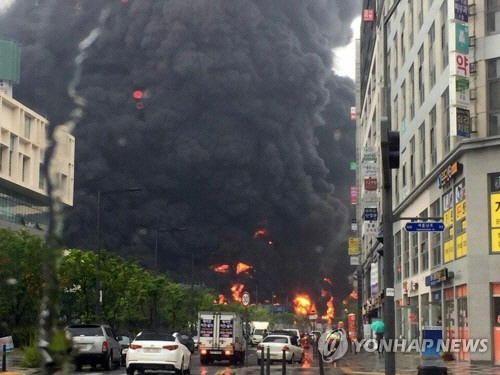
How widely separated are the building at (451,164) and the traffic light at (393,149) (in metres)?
9.81

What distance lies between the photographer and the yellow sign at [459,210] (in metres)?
38.7

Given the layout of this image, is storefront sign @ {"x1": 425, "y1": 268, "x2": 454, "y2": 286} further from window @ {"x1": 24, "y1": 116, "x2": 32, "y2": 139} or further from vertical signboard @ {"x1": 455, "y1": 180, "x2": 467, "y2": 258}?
window @ {"x1": 24, "y1": 116, "x2": 32, "y2": 139}

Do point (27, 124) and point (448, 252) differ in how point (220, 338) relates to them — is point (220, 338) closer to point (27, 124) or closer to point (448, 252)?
point (448, 252)

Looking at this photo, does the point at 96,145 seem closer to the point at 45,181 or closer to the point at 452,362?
the point at 452,362

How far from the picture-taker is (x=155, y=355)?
29.7m

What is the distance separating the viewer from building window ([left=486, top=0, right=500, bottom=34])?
122 feet

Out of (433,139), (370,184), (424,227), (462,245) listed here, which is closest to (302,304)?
(370,184)

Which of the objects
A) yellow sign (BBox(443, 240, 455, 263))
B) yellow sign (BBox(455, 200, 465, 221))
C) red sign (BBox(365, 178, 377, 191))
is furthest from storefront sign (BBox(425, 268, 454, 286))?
red sign (BBox(365, 178, 377, 191))

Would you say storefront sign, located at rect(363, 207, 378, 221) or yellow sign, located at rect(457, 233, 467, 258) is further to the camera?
storefront sign, located at rect(363, 207, 378, 221)

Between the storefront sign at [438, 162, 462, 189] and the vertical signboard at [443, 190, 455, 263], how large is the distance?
547 millimetres

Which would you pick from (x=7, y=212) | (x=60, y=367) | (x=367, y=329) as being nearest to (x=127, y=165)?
(x=7, y=212)

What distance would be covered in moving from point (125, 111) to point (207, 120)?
17559mm

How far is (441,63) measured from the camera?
43.3m

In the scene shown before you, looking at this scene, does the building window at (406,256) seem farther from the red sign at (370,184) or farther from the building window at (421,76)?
the building window at (421,76)
